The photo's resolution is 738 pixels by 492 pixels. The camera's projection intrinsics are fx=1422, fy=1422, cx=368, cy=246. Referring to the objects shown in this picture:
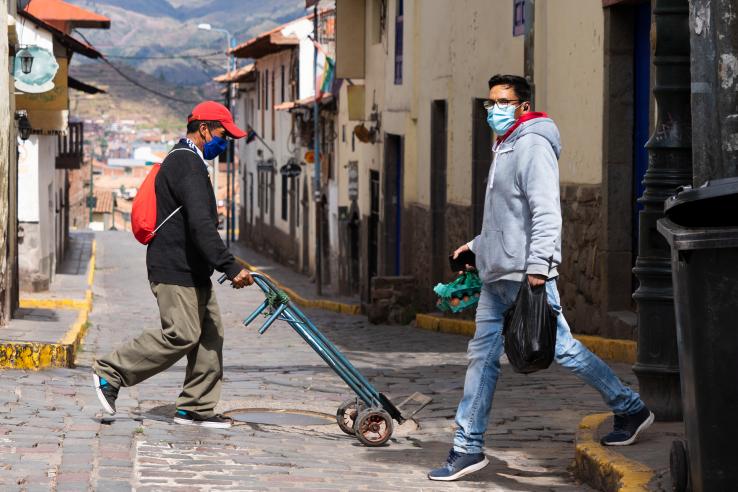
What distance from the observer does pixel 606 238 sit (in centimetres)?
1262

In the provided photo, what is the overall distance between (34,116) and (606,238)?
46.2 feet

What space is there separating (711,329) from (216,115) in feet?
12.7

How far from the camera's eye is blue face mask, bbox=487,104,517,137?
6746mm

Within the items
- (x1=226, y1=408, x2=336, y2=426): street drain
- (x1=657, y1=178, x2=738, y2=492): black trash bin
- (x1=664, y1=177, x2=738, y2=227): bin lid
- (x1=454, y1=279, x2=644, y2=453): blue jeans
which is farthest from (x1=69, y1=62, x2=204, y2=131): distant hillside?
(x1=657, y1=178, x2=738, y2=492): black trash bin

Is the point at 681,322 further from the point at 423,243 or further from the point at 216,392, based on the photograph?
the point at 423,243

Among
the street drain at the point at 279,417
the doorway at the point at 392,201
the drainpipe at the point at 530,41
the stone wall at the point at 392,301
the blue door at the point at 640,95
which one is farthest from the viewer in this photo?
the doorway at the point at 392,201

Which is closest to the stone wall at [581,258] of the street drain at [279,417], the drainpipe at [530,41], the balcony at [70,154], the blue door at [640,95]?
the blue door at [640,95]

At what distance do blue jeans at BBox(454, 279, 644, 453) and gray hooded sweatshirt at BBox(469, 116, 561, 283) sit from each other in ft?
0.38

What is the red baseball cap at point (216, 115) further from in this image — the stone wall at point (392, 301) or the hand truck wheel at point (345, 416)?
the stone wall at point (392, 301)

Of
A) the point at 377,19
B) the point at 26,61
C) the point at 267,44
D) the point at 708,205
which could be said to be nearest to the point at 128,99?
the point at 267,44

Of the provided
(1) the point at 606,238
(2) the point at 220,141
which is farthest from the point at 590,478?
(1) the point at 606,238

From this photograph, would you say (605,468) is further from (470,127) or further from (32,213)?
(32,213)

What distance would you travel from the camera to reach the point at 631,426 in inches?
264

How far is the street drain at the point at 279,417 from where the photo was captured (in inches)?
337
